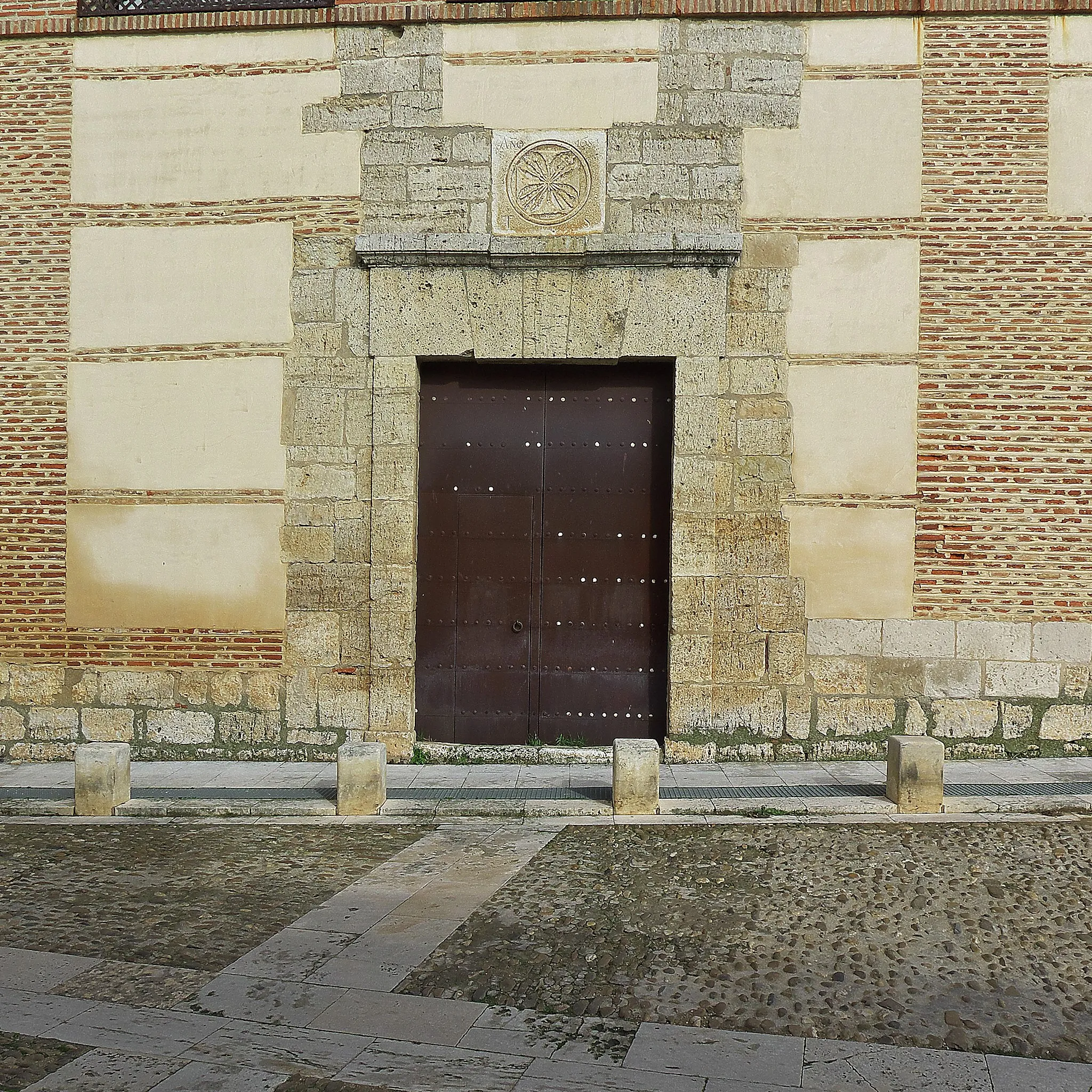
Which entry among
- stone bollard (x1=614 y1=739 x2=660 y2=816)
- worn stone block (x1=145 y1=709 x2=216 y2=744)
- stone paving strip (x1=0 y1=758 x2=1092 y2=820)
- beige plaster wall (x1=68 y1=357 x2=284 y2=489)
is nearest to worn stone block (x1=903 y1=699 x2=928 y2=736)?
stone paving strip (x1=0 y1=758 x2=1092 y2=820)

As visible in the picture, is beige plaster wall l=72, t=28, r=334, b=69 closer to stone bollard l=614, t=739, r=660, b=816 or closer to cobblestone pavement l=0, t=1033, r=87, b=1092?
stone bollard l=614, t=739, r=660, b=816

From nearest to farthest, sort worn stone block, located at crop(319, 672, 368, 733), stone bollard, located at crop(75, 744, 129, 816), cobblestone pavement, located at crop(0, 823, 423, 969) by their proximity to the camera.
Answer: cobblestone pavement, located at crop(0, 823, 423, 969) < stone bollard, located at crop(75, 744, 129, 816) < worn stone block, located at crop(319, 672, 368, 733)

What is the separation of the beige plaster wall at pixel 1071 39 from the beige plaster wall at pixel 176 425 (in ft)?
18.4

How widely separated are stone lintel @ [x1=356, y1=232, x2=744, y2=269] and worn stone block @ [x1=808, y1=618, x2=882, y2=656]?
2.50 metres

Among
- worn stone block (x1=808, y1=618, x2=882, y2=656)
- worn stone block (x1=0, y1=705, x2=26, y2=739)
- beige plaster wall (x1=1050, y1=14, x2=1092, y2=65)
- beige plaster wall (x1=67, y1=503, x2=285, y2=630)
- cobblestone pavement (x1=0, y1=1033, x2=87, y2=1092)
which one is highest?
beige plaster wall (x1=1050, y1=14, x2=1092, y2=65)

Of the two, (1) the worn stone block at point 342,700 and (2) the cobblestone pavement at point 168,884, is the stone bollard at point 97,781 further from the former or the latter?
(1) the worn stone block at point 342,700

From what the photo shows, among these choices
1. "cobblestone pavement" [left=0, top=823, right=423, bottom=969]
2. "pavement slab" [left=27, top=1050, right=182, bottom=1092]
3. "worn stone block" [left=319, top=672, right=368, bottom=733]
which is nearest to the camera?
"pavement slab" [left=27, top=1050, right=182, bottom=1092]

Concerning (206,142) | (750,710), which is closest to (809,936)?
(750,710)

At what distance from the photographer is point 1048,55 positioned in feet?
23.1

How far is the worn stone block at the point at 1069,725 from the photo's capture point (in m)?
7.02

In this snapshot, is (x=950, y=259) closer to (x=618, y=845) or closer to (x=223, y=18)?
(x=618, y=845)

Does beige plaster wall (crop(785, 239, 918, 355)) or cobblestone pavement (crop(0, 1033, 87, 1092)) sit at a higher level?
beige plaster wall (crop(785, 239, 918, 355))

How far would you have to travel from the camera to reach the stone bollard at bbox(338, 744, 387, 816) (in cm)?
597

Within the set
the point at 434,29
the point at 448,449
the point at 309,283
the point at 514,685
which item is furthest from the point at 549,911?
the point at 434,29
